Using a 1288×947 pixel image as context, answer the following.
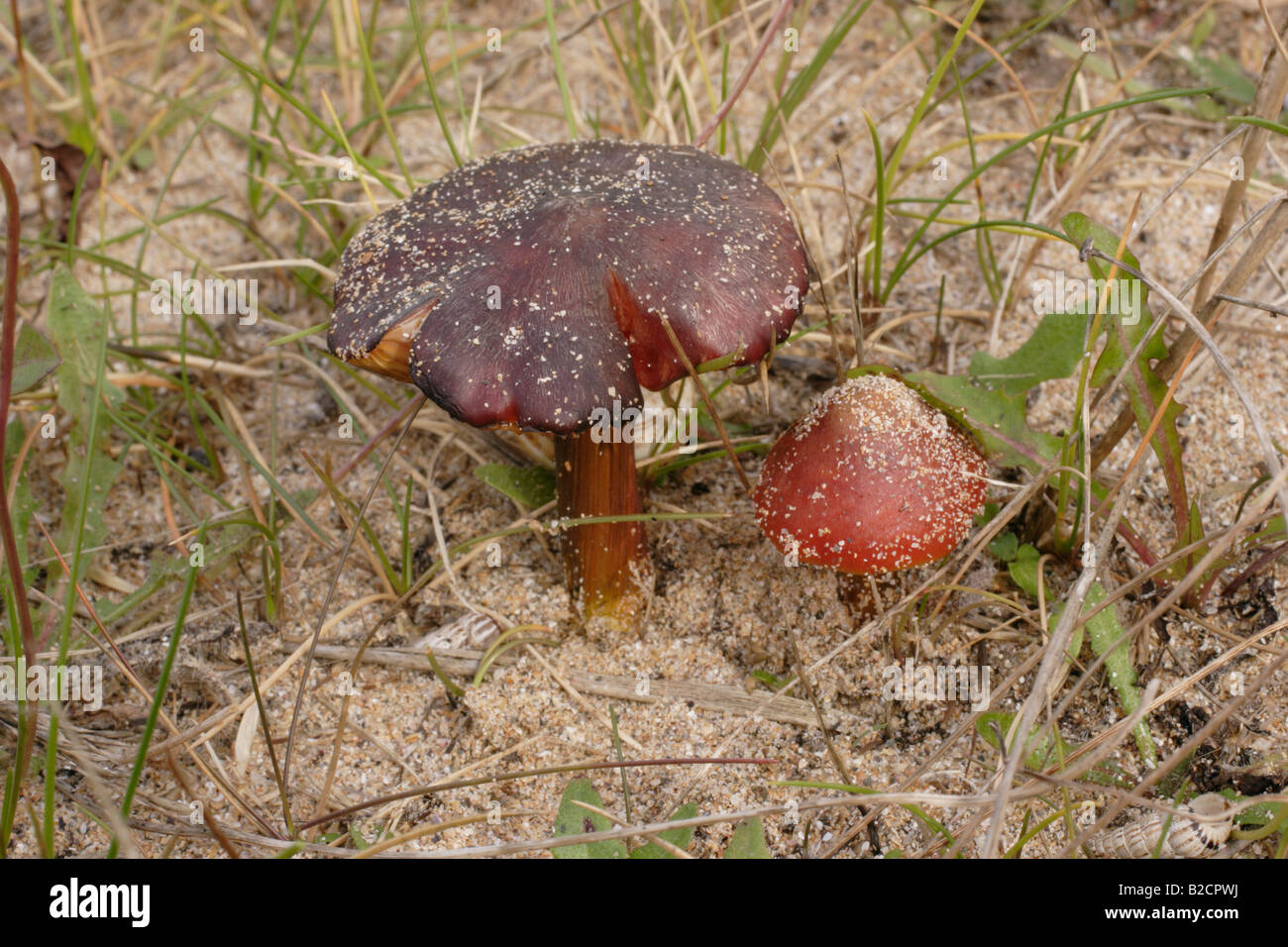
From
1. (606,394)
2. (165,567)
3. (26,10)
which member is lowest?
(165,567)

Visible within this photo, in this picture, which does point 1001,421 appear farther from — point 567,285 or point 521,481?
point 521,481

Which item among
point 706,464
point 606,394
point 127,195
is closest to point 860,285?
point 706,464

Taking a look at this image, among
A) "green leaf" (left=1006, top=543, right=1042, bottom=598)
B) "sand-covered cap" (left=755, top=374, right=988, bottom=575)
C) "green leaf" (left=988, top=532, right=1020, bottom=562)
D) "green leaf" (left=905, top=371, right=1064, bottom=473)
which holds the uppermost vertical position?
"green leaf" (left=905, top=371, right=1064, bottom=473)

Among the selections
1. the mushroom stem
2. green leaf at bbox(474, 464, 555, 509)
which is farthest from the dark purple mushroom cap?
green leaf at bbox(474, 464, 555, 509)

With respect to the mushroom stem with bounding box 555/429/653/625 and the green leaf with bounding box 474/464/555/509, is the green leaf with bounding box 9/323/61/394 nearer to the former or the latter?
the green leaf with bounding box 474/464/555/509

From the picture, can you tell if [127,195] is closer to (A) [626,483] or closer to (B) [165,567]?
(B) [165,567]

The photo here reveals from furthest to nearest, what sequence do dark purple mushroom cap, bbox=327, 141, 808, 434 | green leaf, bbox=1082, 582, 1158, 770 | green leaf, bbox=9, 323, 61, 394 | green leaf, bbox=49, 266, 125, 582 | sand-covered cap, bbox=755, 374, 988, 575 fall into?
green leaf, bbox=49, 266, 125, 582
green leaf, bbox=9, 323, 61, 394
green leaf, bbox=1082, 582, 1158, 770
sand-covered cap, bbox=755, 374, 988, 575
dark purple mushroom cap, bbox=327, 141, 808, 434

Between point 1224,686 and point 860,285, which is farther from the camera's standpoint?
point 860,285

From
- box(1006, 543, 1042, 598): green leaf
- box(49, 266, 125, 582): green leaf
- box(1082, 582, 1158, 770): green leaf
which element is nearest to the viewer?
box(1082, 582, 1158, 770): green leaf
